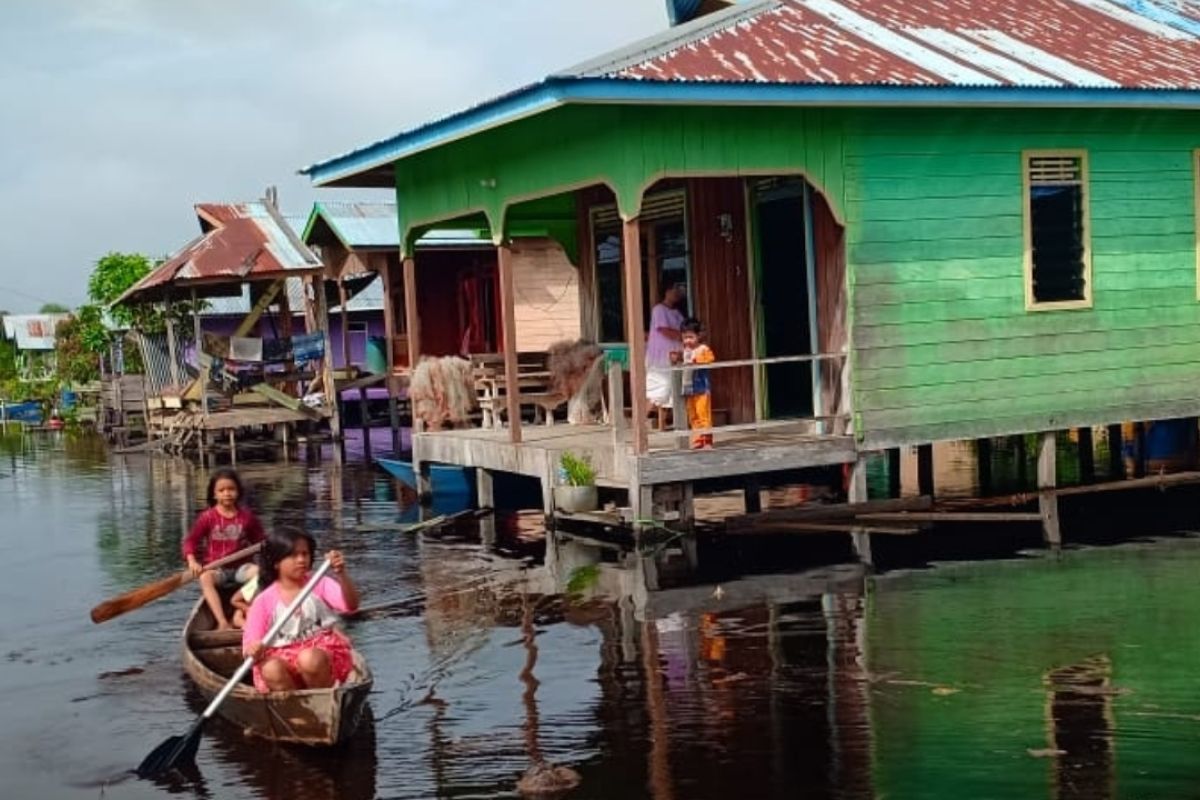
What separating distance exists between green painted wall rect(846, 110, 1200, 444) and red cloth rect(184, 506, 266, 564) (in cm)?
611

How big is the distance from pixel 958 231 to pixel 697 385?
9.58 ft

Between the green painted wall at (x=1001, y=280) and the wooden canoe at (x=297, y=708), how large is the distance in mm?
7341

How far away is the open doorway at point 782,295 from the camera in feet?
51.1

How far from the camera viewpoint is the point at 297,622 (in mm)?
8523

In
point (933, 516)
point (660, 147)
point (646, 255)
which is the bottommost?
point (933, 516)

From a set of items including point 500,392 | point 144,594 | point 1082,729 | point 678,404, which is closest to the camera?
point 1082,729

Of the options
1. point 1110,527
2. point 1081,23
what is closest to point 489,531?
point 1110,527

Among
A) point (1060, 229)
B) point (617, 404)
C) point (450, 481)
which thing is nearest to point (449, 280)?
point (450, 481)

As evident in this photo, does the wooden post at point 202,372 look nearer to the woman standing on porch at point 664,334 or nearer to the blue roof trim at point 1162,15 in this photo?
the woman standing on porch at point 664,334

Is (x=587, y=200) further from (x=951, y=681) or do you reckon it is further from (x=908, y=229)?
(x=951, y=681)

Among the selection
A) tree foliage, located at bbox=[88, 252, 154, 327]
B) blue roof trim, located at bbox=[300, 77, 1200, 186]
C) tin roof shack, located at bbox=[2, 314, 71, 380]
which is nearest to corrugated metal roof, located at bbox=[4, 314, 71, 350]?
tin roof shack, located at bbox=[2, 314, 71, 380]

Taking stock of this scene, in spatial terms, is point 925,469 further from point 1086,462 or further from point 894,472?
point 1086,462

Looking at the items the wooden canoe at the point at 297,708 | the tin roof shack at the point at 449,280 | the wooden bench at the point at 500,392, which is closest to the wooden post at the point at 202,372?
the tin roof shack at the point at 449,280

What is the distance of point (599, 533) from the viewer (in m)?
15.2
